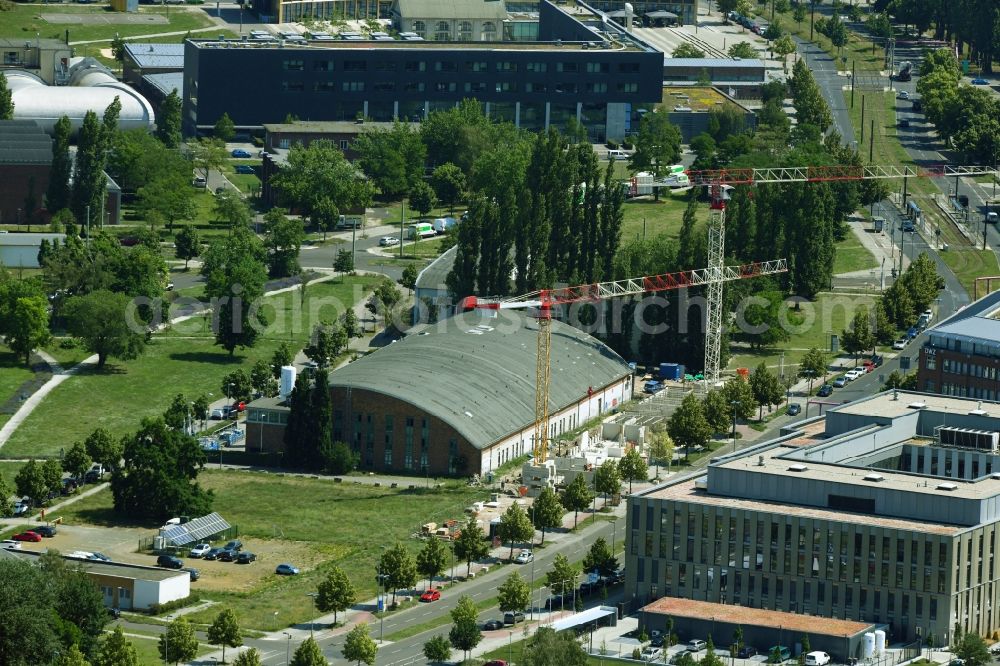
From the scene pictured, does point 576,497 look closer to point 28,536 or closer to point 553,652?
point 28,536

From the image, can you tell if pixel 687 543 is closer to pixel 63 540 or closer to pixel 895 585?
pixel 895 585

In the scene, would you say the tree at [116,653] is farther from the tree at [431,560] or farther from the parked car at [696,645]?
the parked car at [696,645]

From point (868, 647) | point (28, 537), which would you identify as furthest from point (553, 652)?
point (28, 537)

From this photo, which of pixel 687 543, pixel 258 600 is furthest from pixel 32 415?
pixel 687 543

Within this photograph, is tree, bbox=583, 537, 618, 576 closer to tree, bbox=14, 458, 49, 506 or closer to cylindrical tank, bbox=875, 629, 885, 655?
cylindrical tank, bbox=875, 629, 885, 655

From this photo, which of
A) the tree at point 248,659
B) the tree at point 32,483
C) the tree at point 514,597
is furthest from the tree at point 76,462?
the tree at point 248,659

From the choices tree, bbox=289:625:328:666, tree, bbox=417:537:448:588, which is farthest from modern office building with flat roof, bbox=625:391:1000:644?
tree, bbox=289:625:328:666
